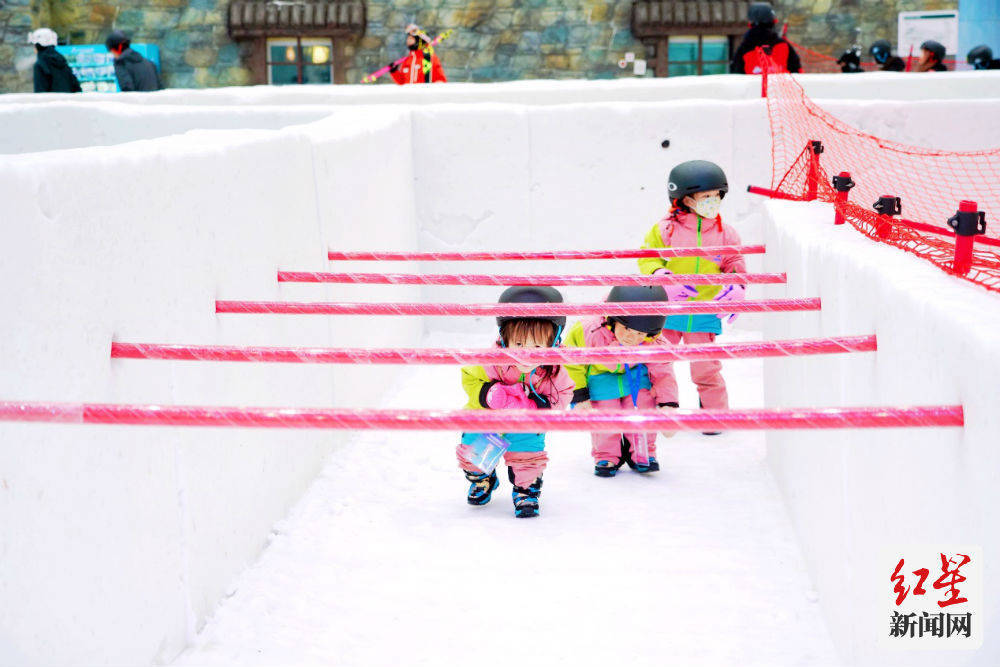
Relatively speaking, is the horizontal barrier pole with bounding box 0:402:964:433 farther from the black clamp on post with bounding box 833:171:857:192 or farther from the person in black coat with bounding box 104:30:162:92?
the person in black coat with bounding box 104:30:162:92

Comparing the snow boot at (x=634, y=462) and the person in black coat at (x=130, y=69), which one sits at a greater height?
the person in black coat at (x=130, y=69)

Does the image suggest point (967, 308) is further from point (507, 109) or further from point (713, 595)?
point (507, 109)

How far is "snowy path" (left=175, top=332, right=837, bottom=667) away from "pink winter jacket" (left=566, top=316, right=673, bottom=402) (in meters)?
0.35

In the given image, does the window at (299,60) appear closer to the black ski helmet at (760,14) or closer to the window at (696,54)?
the window at (696,54)

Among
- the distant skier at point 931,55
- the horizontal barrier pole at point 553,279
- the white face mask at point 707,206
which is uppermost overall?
the distant skier at point 931,55

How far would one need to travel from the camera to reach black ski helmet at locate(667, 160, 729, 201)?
16.3ft

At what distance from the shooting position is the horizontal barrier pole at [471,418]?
210cm

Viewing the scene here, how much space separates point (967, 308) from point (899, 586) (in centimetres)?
61

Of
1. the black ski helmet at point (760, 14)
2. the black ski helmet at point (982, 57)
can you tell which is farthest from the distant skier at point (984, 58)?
the black ski helmet at point (760, 14)

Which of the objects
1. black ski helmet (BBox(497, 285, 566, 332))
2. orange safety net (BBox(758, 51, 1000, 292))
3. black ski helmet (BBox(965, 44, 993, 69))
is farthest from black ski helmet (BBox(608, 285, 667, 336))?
→ black ski helmet (BBox(965, 44, 993, 69))

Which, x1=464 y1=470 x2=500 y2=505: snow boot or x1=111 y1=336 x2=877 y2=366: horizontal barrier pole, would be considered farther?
x1=464 y1=470 x2=500 y2=505: snow boot

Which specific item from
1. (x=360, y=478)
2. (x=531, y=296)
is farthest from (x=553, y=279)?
(x=360, y=478)

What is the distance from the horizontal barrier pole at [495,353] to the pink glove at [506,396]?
1283 millimetres

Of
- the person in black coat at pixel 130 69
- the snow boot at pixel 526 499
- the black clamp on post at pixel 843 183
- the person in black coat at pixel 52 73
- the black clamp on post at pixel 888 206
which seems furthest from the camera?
the person in black coat at pixel 130 69
